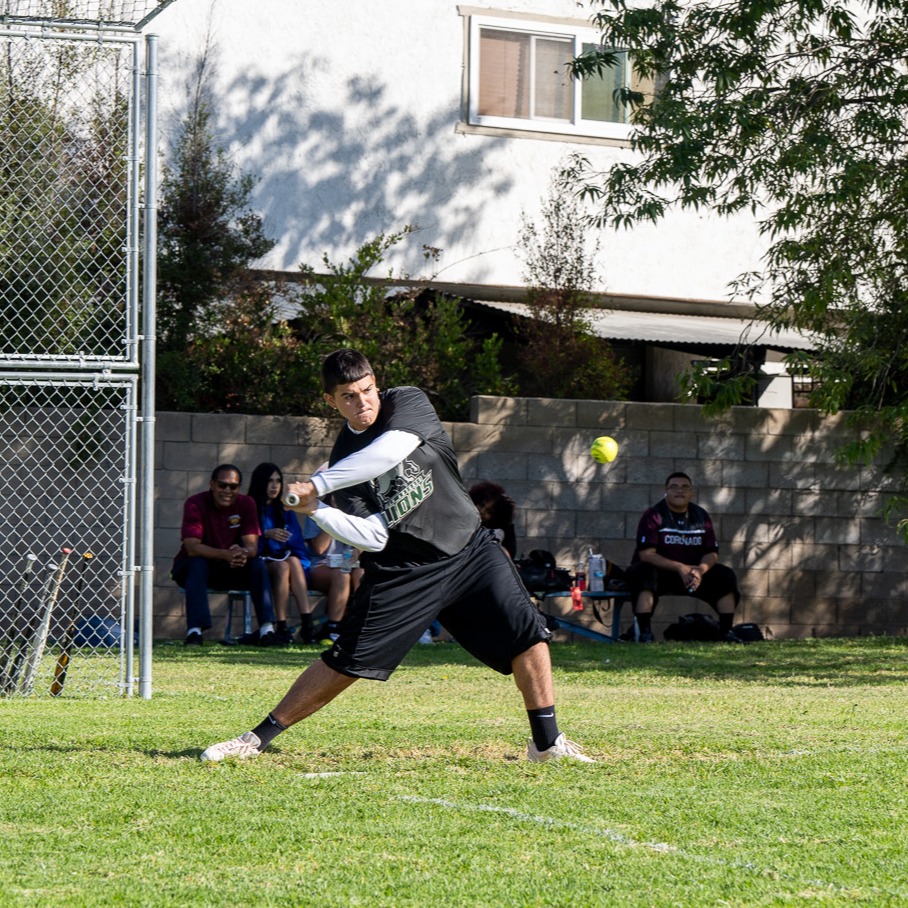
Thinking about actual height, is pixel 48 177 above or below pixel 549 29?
below

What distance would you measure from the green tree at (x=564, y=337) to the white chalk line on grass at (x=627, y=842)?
10830 mm

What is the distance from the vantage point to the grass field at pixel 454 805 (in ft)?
13.6

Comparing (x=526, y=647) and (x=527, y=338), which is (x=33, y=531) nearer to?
(x=527, y=338)

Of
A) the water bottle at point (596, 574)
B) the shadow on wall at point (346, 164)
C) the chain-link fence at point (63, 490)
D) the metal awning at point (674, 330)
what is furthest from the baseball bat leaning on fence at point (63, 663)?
the shadow on wall at point (346, 164)

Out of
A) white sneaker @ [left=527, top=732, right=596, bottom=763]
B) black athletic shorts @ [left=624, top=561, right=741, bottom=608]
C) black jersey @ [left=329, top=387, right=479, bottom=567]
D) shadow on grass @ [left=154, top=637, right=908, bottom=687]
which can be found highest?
black jersey @ [left=329, top=387, right=479, bottom=567]

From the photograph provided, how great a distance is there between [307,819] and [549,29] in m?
15.6

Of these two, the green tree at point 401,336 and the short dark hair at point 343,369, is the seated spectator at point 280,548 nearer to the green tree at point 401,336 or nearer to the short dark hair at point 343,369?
the green tree at point 401,336

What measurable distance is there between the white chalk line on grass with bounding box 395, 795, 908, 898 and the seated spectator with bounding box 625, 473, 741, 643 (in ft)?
29.2

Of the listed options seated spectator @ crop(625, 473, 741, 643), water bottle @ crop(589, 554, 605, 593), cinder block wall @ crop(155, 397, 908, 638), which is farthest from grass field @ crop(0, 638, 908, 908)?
cinder block wall @ crop(155, 397, 908, 638)

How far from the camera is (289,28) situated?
1784 cm

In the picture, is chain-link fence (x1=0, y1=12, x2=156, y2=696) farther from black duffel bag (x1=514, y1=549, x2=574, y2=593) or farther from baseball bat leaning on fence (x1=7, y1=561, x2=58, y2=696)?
black duffel bag (x1=514, y1=549, x2=574, y2=593)

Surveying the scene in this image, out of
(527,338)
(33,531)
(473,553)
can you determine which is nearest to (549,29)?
(527,338)

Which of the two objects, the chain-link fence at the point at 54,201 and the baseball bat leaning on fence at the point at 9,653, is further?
the chain-link fence at the point at 54,201

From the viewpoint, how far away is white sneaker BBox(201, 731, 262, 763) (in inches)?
245
